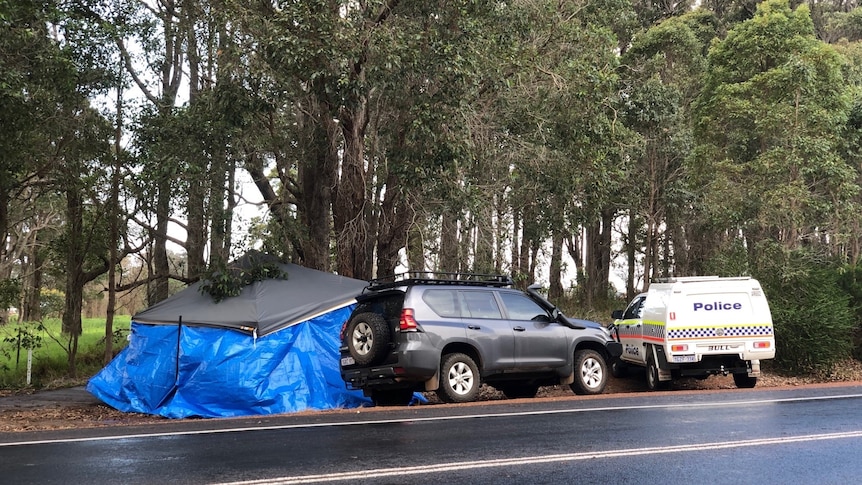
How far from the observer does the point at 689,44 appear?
3178 cm

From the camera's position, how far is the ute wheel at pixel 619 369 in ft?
55.5

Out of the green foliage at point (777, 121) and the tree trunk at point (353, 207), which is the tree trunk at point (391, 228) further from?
the green foliage at point (777, 121)

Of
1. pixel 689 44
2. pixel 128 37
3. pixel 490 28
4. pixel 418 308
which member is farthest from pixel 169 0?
pixel 689 44

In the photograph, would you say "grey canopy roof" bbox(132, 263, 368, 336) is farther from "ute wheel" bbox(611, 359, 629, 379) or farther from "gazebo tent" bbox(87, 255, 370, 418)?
"ute wheel" bbox(611, 359, 629, 379)

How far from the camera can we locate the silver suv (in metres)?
11.7

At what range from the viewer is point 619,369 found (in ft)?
55.8

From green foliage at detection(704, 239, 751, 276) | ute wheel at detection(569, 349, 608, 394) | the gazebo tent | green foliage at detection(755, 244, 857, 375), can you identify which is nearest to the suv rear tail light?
the gazebo tent

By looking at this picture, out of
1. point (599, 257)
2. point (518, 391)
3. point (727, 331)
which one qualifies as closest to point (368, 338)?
point (518, 391)

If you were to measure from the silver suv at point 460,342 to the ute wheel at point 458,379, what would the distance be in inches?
0.6

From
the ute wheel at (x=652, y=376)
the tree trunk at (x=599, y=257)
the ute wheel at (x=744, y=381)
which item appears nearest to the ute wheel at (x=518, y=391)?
the ute wheel at (x=652, y=376)

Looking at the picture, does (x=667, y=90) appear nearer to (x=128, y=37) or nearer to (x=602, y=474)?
(x=128, y=37)

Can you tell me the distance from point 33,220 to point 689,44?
28.0 metres

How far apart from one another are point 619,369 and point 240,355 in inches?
314

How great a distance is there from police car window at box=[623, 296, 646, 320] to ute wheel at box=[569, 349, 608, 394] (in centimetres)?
254
